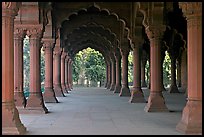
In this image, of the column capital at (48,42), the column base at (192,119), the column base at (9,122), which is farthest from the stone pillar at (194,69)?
the column capital at (48,42)

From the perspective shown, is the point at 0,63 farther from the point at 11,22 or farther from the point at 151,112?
the point at 151,112

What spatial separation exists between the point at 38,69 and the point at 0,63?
6433 millimetres

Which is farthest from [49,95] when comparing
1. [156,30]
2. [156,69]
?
[156,30]

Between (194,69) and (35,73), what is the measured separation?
7.48m

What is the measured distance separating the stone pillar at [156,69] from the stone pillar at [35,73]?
420 cm

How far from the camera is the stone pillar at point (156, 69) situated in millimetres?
15438

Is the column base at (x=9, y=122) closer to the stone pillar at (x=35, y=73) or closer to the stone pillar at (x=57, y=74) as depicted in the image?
the stone pillar at (x=35, y=73)

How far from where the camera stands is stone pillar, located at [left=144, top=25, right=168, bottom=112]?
15438 millimetres

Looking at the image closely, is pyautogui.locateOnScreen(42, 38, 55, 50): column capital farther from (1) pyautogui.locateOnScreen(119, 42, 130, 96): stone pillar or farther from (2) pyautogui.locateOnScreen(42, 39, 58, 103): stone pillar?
(1) pyautogui.locateOnScreen(119, 42, 130, 96): stone pillar

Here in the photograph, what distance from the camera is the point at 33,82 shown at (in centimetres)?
1539

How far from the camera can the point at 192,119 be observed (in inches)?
379

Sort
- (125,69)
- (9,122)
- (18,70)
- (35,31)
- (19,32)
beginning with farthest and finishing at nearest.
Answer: (125,69) < (18,70) < (19,32) < (35,31) < (9,122)

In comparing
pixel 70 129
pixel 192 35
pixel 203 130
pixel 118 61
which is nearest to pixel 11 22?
pixel 70 129

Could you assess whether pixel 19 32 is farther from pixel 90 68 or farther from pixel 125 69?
pixel 90 68
